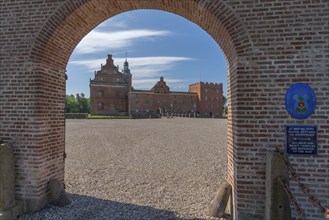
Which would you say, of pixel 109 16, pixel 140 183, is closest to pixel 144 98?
pixel 140 183

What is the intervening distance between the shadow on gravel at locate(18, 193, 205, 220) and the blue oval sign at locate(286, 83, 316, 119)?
2.87 metres

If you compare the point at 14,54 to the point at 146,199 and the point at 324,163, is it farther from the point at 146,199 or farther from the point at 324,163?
the point at 324,163

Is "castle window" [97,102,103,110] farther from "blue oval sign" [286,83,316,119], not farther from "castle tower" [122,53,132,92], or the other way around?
"blue oval sign" [286,83,316,119]

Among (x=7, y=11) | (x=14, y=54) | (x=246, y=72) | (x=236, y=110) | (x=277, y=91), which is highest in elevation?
(x=7, y=11)

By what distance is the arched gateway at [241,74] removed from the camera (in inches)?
169

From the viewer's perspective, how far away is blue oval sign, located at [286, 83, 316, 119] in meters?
4.29

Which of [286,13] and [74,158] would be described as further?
[74,158]

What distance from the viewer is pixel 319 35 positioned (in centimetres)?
430

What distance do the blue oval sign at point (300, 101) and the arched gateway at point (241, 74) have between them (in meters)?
0.08

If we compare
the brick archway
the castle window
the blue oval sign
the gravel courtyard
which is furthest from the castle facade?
the blue oval sign

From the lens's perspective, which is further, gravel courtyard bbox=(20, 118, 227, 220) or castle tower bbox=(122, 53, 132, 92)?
castle tower bbox=(122, 53, 132, 92)

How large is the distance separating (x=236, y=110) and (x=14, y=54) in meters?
4.42

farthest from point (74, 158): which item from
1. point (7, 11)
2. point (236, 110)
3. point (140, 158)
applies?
point (236, 110)

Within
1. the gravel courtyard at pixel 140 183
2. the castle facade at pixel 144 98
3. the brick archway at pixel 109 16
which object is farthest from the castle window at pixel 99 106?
the brick archway at pixel 109 16
